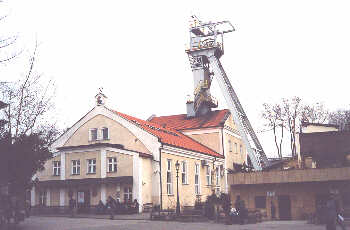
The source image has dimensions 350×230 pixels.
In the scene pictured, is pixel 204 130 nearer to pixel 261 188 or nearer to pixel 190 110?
pixel 190 110

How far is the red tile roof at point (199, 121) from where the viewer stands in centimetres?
4878

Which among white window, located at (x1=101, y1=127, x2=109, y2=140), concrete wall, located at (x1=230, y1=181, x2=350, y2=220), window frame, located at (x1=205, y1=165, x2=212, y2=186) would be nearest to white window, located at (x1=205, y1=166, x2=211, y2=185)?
window frame, located at (x1=205, y1=165, x2=212, y2=186)

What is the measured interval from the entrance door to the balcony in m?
1.35

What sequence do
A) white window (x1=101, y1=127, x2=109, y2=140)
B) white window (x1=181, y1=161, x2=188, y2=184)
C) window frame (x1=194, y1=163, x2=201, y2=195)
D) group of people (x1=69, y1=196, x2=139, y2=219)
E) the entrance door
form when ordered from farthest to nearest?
window frame (x1=194, y1=163, x2=201, y2=195)
white window (x1=181, y1=161, x2=188, y2=184)
white window (x1=101, y1=127, x2=109, y2=140)
group of people (x1=69, y1=196, x2=139, y2=219)
the entrance door

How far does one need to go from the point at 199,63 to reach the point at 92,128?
51.7ft

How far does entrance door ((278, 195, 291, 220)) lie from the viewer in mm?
29038

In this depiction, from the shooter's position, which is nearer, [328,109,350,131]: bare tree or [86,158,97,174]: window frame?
[86,158,97,174]: window frame

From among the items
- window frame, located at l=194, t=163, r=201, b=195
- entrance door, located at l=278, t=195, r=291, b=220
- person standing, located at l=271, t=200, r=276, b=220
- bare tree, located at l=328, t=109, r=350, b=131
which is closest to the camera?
entrance door, located at l=278, t=195, r=291, b=220

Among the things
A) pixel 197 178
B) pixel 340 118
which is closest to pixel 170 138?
pixel 197 178

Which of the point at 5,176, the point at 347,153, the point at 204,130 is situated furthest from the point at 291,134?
the point at 5,176

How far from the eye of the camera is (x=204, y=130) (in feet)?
160

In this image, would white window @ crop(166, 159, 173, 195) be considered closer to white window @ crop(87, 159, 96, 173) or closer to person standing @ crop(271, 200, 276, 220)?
white window @ crop(87, 159, 96, 173)

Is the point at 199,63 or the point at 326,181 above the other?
the point at 199,63

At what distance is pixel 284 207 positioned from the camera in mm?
29188
